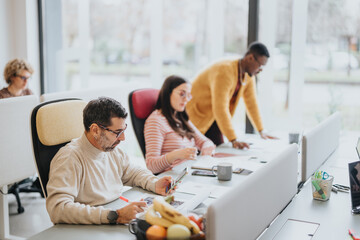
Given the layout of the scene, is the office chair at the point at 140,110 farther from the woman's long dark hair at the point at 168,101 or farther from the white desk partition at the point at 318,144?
the white desk partition at the point at 318,144

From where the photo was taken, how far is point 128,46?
17.2 feet

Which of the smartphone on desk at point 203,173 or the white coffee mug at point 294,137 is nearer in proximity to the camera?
the smartphone on desk at point 203,173

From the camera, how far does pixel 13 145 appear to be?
296cm

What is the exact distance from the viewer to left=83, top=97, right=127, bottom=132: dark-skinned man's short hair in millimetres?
1896

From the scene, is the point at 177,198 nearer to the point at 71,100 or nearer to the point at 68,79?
the point at 71,100

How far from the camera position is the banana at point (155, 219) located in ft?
4.75

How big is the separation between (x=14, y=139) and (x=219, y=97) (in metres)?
1.38

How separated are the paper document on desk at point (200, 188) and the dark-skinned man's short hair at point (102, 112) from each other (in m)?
0.48

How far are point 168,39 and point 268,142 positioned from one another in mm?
2246

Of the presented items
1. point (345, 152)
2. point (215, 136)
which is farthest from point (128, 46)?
point (345, 152)

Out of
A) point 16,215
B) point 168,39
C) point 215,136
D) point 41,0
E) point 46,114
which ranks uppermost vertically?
point 41,0

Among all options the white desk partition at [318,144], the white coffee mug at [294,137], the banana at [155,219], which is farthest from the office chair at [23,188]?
the banana at [155,219]

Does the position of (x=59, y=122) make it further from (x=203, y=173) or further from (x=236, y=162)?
(x=236, y=162)

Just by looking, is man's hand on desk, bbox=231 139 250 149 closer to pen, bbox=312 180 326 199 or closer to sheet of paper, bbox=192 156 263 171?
sheet of paper, bbox=192 156 263 171
